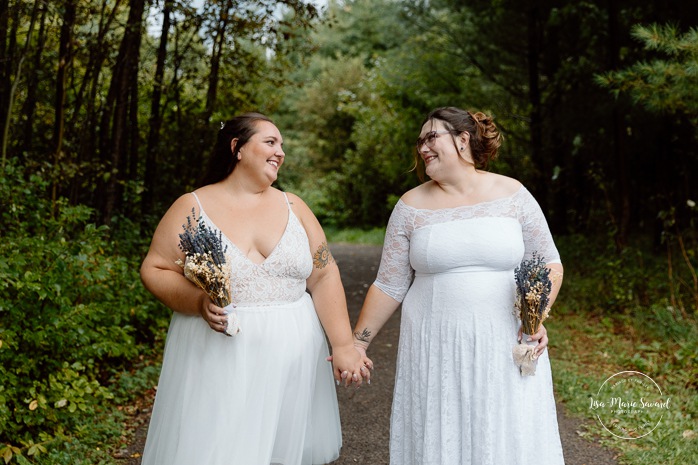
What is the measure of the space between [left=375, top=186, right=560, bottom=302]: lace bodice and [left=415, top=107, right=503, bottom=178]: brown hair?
0.24m

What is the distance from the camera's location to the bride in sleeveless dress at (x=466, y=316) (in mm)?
2779

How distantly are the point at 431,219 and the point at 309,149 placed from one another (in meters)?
24.9

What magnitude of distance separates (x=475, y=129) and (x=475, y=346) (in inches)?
36.8

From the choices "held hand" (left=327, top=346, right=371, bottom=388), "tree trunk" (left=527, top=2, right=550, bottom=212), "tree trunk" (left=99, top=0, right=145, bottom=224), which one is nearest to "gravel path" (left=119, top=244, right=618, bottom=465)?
"held hand" (left=327, top=346, right=371, bottom=388)

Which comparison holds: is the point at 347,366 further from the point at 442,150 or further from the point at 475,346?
the point at 442,150

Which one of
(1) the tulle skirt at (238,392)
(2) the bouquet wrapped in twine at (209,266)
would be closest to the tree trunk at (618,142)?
(1) the tulle skirt at (238,392)

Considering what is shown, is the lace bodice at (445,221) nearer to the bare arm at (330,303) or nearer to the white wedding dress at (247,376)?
Answer: the bare arm at (330,303)

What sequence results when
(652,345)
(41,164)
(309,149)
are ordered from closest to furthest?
1. (41,164)
2. (652,345)
3. (309,149)

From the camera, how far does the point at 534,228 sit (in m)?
2.92

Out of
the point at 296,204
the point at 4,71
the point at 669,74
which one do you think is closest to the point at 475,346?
the point at 296,204

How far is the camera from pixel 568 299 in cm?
860

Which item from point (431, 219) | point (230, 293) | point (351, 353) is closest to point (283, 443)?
point (351, 353)

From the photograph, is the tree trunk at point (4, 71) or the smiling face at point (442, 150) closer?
the smiling face at point (442, 150)

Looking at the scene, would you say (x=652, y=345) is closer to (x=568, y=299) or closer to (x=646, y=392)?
(x=646, y=392)
